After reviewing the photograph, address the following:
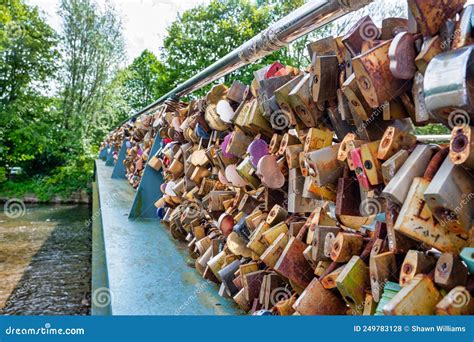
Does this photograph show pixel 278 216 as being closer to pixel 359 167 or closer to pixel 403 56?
pixel 359 167

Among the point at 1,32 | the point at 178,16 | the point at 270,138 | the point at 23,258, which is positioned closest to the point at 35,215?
the point at 23,258

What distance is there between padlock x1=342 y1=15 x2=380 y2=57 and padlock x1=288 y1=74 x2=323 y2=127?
20 cm

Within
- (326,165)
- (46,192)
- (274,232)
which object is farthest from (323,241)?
Answer: (46,192)

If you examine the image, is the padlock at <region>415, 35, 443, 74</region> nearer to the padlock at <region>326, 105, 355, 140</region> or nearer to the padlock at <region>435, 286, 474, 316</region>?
the padlock at <region>326, 105, 355, 140</region>

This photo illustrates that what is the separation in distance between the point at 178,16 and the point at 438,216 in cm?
2585

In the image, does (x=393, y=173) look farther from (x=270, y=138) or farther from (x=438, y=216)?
(x=270, y=138)

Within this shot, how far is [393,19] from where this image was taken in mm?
1025

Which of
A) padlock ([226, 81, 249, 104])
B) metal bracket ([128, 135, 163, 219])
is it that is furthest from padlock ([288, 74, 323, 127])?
metal bracket ([128, 135, 163, 219])

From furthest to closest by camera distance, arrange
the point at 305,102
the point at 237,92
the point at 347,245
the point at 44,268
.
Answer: the point at 44,268 < the point at 237,92 < the point at 305,102 < the point at 347,245

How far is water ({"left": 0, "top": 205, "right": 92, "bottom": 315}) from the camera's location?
14.1 ft

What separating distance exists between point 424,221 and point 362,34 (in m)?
0.50

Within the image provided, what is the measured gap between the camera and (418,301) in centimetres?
80

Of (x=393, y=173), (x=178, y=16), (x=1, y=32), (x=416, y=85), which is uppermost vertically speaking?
(x=178, y=16)

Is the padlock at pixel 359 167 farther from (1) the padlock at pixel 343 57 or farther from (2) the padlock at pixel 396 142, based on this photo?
(1) the padlock at pixel 343 57
